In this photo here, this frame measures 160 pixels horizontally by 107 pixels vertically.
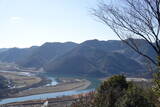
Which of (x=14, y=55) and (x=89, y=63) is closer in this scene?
(x=89, y=63)

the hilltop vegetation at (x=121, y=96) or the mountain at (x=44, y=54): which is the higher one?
the mountain at (x=44, y=54)

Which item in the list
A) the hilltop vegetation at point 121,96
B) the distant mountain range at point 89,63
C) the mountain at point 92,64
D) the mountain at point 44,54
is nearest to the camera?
the hilltop vegetation at point 121,96

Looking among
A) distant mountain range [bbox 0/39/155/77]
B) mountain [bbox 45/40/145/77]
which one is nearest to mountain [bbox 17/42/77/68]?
distant mountain range [bbox 0/39/155/77]

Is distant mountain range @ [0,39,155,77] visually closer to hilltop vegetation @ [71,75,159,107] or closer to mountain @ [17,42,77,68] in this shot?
mountain @ [17,42,77,68]

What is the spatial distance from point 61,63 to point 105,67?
1860cm

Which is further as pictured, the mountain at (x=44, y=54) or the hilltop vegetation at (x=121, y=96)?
the mountain at (x=44, y=54)

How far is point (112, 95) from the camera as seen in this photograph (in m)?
11.2

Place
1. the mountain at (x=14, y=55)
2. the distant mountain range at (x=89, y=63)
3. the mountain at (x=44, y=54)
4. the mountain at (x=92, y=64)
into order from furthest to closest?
the mountain at (x=14, y=55) → the mountain at (x=44, y=54) → the distant mountain range at (x=89, y=63) → the mountain at (x=92, y=64)

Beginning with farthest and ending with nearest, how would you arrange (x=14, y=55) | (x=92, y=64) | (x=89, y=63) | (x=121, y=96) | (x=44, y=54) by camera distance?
1. (x=14, y=55)
2. (x=44, y=54)
3. (x=89, y=63)
4. (x=92, y=64)
5. (x=121, y=96)

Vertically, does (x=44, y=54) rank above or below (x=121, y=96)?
above

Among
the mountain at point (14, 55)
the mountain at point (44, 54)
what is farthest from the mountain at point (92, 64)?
the mountain at point (14, 55)

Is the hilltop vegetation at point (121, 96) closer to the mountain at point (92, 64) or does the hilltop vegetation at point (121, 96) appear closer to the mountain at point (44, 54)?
the mountain at point (92, 64)

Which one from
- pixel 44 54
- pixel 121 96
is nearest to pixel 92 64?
pixel 44 54

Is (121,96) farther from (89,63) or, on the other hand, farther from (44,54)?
(44,54)
